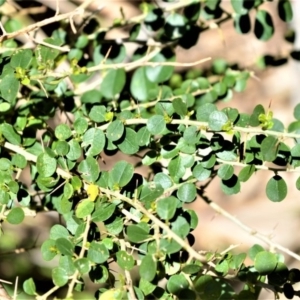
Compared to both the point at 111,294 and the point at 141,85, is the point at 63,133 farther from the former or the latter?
the point at 141,85

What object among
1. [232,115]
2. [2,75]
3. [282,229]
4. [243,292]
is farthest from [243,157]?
[282,229]

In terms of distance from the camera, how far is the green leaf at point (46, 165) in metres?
0.74

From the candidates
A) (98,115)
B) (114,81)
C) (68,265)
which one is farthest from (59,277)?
(114,81)

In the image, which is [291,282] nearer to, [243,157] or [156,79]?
[243,157]

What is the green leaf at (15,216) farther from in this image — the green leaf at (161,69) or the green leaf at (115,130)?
the green leaf at (161,69)

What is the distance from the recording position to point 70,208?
0.77 meters

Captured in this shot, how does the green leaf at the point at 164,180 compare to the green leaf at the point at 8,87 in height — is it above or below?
below

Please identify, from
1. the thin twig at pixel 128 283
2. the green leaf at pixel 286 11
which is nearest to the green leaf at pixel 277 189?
the thin twig at pixel 128 283

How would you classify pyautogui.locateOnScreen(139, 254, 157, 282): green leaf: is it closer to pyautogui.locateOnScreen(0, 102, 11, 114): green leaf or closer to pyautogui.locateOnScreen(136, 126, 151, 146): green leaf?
pyautogui.locateOnScreen(136, 126, 151, 146): green leaf

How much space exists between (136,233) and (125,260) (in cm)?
5

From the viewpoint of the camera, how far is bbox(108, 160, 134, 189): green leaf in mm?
744

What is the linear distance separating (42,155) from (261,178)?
1.48 metres

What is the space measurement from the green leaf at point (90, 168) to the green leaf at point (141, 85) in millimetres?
357

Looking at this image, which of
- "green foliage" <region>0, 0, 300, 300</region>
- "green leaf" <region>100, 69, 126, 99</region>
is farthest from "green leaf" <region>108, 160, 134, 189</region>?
"green leaf" <region>100, 69, 126, 99</region>
